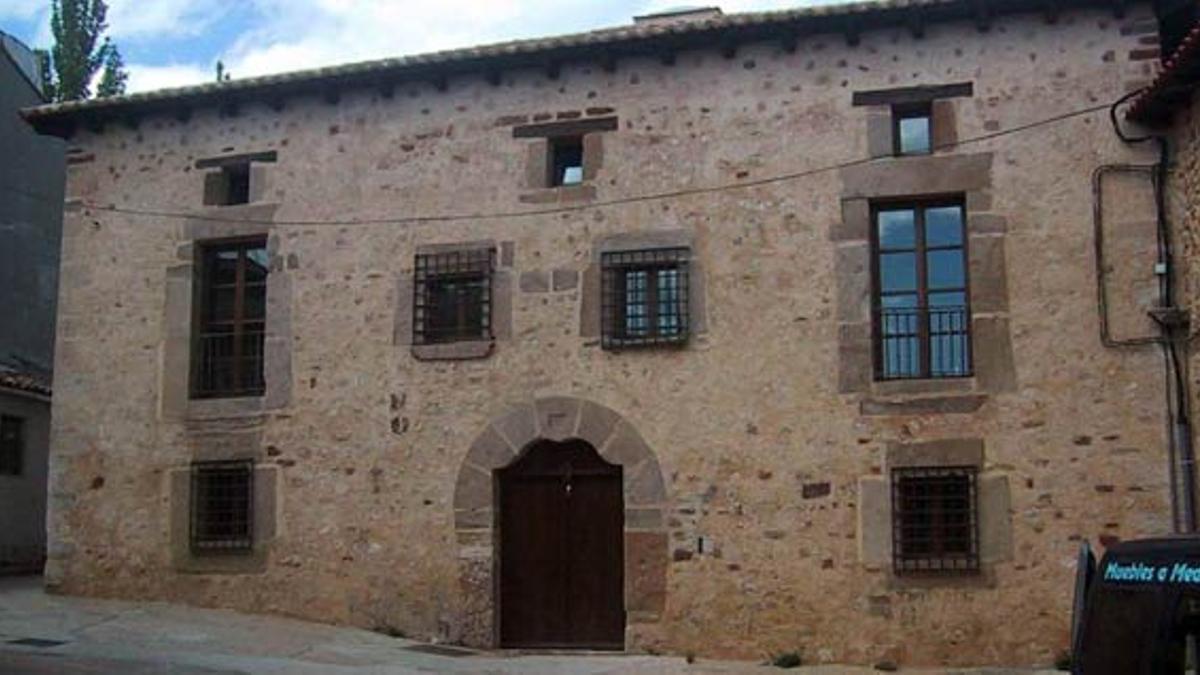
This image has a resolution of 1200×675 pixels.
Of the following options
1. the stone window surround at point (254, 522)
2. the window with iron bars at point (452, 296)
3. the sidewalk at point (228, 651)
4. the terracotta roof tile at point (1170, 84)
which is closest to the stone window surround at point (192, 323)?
the stone window surround at point (254, 522)

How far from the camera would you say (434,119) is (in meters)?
14.8

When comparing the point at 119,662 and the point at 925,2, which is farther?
the point at 925,2

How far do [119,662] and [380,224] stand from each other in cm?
511

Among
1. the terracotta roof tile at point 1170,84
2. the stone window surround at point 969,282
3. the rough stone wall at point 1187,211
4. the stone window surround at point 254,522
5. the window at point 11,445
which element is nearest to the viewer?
the terracotta roof tile at point 1170,84


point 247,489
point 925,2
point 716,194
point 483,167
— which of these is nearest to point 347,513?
point 247,489

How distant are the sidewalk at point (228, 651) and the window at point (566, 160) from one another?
4.76m

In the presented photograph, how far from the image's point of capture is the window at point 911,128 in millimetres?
13488

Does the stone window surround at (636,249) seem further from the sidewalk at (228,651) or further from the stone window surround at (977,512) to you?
the sidewalk at (228,651)

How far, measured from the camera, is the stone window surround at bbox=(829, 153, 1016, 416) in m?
12.9

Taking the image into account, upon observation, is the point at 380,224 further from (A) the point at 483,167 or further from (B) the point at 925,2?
(B) the point at 925,2

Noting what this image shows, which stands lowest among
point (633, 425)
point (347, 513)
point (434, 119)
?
point (347, 513)

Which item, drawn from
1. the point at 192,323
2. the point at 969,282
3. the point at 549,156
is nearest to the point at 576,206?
the point at 549,156

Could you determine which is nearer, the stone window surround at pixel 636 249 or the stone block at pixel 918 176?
the stone block at pixel 918 176

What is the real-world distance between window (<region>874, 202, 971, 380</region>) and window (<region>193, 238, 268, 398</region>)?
6474 millimetres
